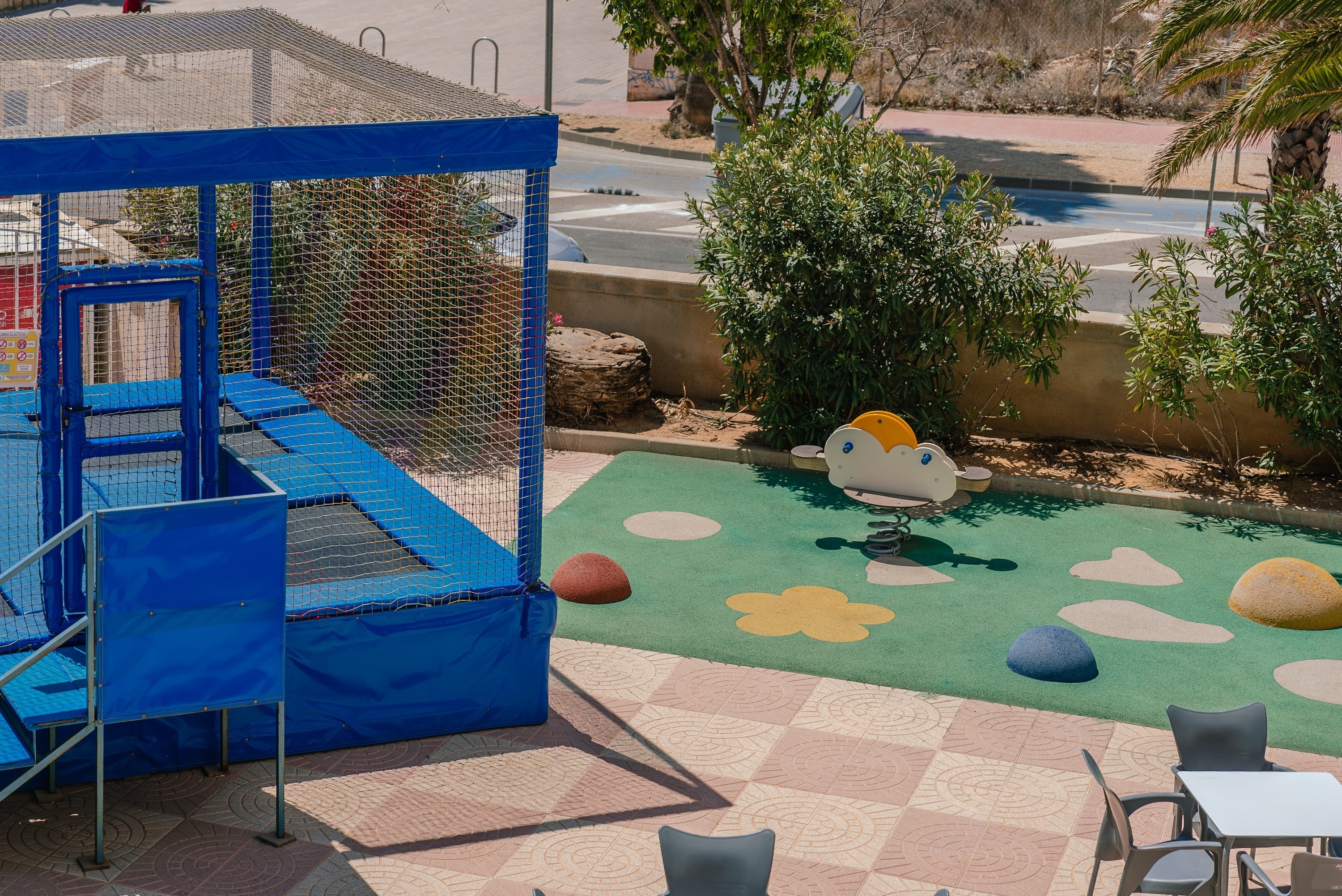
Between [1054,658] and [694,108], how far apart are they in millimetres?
23939

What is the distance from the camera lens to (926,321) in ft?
37.4

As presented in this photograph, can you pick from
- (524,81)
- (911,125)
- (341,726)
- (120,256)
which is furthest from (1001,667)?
(524,81)

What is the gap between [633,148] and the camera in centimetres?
2977

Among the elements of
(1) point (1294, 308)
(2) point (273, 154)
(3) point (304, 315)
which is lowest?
(3) point (304, 315)

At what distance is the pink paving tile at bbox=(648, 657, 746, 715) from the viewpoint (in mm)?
7762

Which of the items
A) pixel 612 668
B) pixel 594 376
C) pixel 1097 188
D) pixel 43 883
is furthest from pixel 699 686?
pixel 1097 188

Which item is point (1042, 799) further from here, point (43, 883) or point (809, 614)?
point (43, 883)

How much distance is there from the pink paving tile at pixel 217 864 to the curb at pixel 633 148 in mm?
23640

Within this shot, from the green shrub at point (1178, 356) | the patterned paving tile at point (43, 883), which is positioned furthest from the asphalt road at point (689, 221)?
the patterned paving tile at point (43, 883)

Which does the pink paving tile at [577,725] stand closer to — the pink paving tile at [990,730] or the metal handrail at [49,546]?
the pink paving tile at [990,730]

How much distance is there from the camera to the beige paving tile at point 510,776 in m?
6.76

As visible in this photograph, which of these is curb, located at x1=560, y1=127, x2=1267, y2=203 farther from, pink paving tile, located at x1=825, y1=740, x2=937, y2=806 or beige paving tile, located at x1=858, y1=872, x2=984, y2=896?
beige paving tile, located at x1=858, y1=872, x2=984, y2=896

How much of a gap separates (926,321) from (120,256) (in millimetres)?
5873

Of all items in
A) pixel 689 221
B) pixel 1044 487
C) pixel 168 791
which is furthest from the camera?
pixel 689 221
